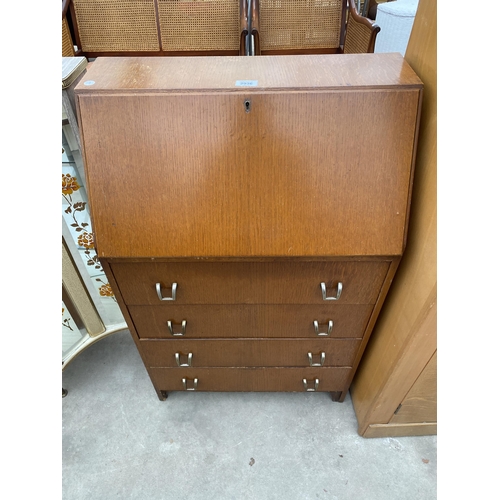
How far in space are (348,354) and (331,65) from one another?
35.6 inches

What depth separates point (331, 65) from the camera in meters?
0.93

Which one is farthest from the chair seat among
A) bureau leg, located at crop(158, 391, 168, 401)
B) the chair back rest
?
bureau leg, located at crop(158, 391, 168, 401)

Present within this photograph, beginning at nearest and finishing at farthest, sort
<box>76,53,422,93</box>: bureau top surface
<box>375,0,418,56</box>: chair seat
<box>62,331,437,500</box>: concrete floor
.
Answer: <box>76,53,422,93</box>: bureau top surface
<box>62,331,437,500</box>: concrete floor
<box>375,0,418,56</box>: chair seat

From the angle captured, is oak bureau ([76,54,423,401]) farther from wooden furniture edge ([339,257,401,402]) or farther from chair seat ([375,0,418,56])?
chair seat ([375,0,418,56])

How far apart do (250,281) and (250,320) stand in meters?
0.19

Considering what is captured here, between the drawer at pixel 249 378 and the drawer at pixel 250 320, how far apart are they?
0.74ft

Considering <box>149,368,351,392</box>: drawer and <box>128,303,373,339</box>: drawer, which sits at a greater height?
<box>128,303,373,339</box>: drawer

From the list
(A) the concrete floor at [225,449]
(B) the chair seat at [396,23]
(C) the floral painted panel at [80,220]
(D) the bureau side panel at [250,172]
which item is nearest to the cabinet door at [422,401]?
(A) the concrete floor at [225,449]

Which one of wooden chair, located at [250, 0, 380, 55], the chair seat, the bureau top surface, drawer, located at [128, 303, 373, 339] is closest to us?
the bureau top surface

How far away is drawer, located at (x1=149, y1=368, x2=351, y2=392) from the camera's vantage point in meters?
1.36

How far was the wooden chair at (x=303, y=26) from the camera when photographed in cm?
274

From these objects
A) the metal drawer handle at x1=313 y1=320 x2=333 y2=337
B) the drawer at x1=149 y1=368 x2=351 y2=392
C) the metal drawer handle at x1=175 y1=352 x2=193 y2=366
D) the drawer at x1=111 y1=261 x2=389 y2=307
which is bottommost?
the drawer at x1=149 y1=368 x2=351 y2=392

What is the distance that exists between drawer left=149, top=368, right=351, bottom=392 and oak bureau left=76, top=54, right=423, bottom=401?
47 centimetres

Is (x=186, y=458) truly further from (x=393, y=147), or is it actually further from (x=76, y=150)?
(x=393, y=147)
